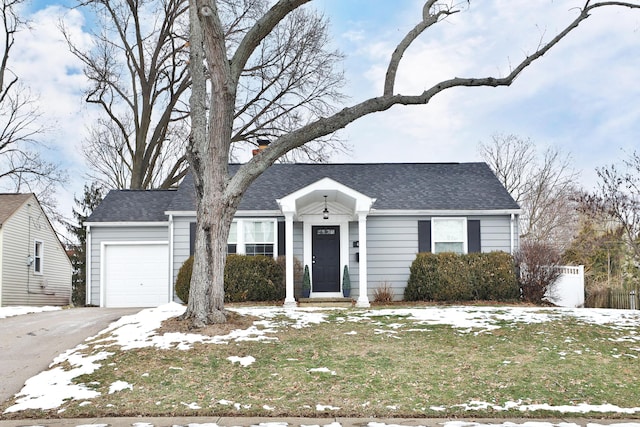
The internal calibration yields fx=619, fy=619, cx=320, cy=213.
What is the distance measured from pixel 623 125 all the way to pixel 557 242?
13910mm

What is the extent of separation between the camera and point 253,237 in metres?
18.3

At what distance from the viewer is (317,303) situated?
16766 millimetres

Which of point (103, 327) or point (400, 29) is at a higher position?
point (400, 29)

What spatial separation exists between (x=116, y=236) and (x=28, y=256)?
21.5 ft

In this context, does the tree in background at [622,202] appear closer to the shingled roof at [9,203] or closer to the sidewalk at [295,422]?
the sidewalk at [295,422]

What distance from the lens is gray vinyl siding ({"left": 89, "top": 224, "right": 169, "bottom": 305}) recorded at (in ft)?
64.3

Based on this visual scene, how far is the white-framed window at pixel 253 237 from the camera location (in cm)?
1817

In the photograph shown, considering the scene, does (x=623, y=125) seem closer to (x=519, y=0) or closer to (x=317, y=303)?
(x=519, y=0)

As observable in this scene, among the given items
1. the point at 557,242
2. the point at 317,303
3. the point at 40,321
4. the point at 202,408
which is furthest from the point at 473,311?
the point at 557,242

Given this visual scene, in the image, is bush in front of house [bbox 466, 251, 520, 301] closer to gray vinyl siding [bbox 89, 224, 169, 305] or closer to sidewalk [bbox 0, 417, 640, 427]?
gray vinyl siding [bbox 89, 224, 169, 305]

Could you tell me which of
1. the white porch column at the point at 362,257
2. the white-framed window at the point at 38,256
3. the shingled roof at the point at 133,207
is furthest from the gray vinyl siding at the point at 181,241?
the white-framed window at the point at 38,256

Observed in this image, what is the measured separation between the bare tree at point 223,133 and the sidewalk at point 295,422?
11.9ft

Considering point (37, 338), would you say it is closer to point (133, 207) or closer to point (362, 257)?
point (362, 257)

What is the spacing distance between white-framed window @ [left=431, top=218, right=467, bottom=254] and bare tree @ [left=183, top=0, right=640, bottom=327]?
7.42 metres
